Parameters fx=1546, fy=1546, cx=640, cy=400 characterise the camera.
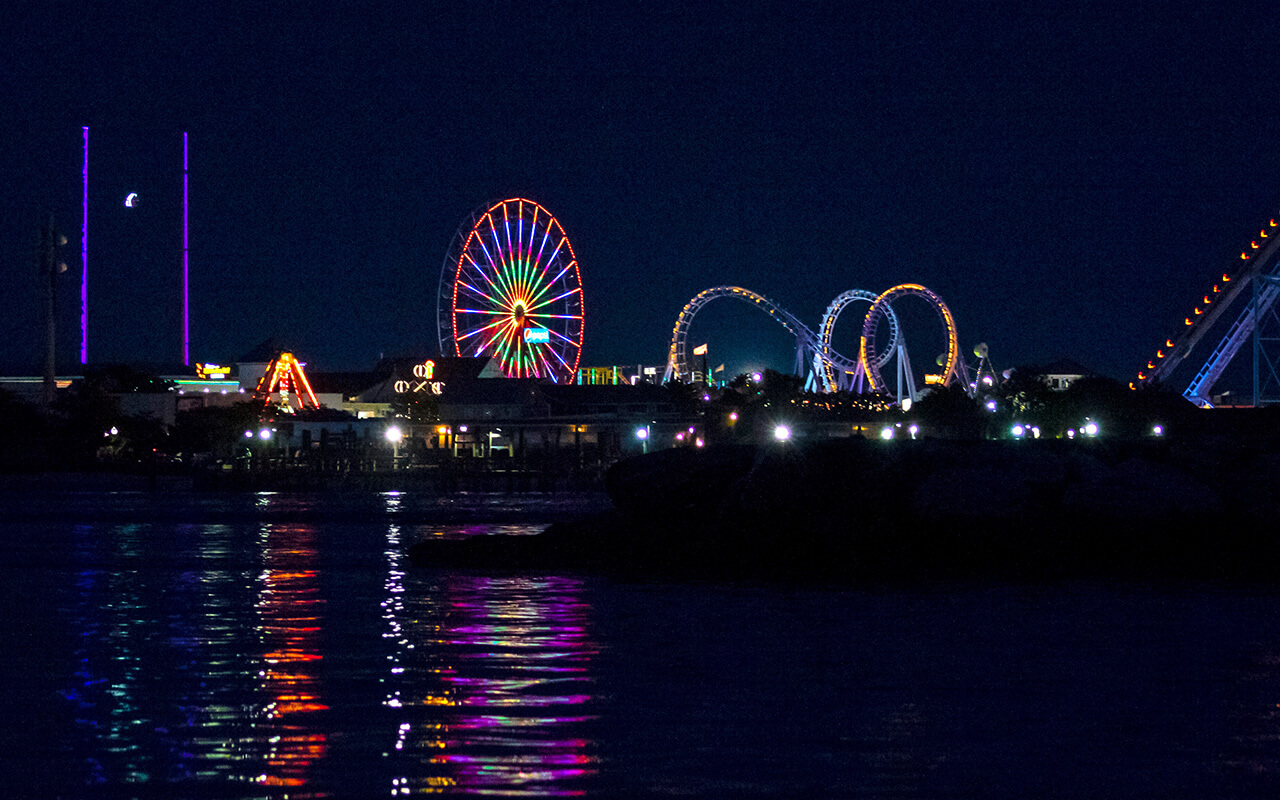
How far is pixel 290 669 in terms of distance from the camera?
1227 centimetres

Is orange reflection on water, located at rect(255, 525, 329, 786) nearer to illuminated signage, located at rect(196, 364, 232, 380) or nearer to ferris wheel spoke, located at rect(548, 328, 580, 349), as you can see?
ferris wheel spoke, located at rect(548, 328, 580, 349)

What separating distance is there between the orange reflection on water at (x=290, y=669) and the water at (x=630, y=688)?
0.03m

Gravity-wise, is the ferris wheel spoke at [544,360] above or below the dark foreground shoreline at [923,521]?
above

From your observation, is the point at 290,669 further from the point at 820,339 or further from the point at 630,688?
the point at 820,339

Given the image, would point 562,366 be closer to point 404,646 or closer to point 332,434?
point 332,434

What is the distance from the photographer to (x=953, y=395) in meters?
88.1

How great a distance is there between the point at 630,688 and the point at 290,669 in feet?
9.41

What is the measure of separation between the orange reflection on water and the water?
0.11 ft

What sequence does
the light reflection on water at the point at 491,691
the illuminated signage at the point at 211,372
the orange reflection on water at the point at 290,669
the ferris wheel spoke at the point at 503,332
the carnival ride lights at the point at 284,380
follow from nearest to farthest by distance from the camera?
the light reflection on water at the point at 491,691 → the orange reflection on water at the point at 290,669 → the ferris wheel spoke at the point at 503,332 → the carnival ride lights at the point at 284,380 → the illuminated signage at the point at 211,372

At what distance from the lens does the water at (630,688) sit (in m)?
8.43

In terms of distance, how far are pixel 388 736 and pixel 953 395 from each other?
81079 mm

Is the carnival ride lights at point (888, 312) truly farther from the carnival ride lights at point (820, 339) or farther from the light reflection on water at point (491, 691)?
the light reflection on water at point (491, 691)

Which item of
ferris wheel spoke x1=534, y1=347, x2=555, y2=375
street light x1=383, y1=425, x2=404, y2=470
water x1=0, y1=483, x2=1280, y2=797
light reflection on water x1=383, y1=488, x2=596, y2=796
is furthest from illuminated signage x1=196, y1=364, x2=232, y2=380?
light reflection on water x1=383, y1=488, x2=596, y2=796

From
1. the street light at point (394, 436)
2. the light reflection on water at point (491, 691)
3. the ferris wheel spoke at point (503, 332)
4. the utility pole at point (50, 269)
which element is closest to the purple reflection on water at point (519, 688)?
the light reflection on water at point (491, 691)
